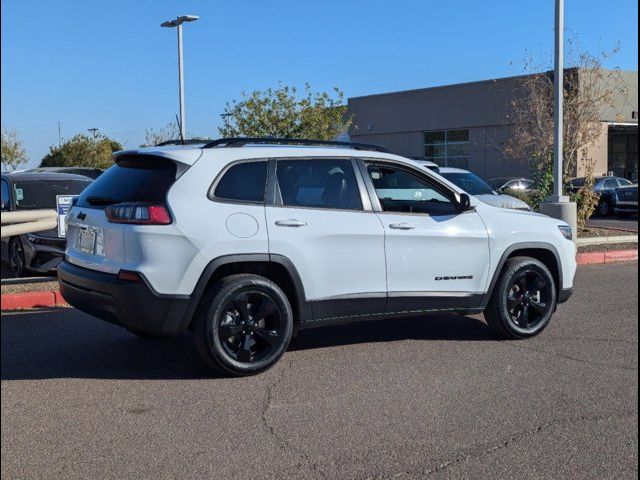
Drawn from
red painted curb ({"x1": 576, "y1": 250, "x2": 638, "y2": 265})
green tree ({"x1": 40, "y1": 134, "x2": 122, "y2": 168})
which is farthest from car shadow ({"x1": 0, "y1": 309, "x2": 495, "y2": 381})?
green tree ({"x1": 40, "y1": 134, "x2": 122, "y2": 168})

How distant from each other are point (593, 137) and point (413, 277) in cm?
1514

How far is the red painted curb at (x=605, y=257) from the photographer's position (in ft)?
41.2

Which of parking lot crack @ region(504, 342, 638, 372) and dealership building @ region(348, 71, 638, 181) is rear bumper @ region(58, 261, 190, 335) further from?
dealership building @ region(348, 71, 638, 181)

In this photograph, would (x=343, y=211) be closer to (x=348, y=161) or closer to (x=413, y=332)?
(x=348, y=161)

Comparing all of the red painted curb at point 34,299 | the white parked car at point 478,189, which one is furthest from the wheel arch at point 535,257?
the white parked car at point 478,189

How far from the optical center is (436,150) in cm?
4512

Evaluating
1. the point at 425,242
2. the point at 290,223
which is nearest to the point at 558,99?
the point at 425,242

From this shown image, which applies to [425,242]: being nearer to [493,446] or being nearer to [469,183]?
[493,446]

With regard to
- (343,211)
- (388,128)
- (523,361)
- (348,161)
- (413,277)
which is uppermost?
(388,128)

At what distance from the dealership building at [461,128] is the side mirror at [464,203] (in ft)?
108

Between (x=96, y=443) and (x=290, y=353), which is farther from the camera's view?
(x=290, y=353)

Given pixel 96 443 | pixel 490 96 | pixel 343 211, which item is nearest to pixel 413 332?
pixel 343 211

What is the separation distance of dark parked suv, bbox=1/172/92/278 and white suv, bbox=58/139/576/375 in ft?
13.1

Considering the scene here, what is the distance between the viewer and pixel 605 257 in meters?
12.9
